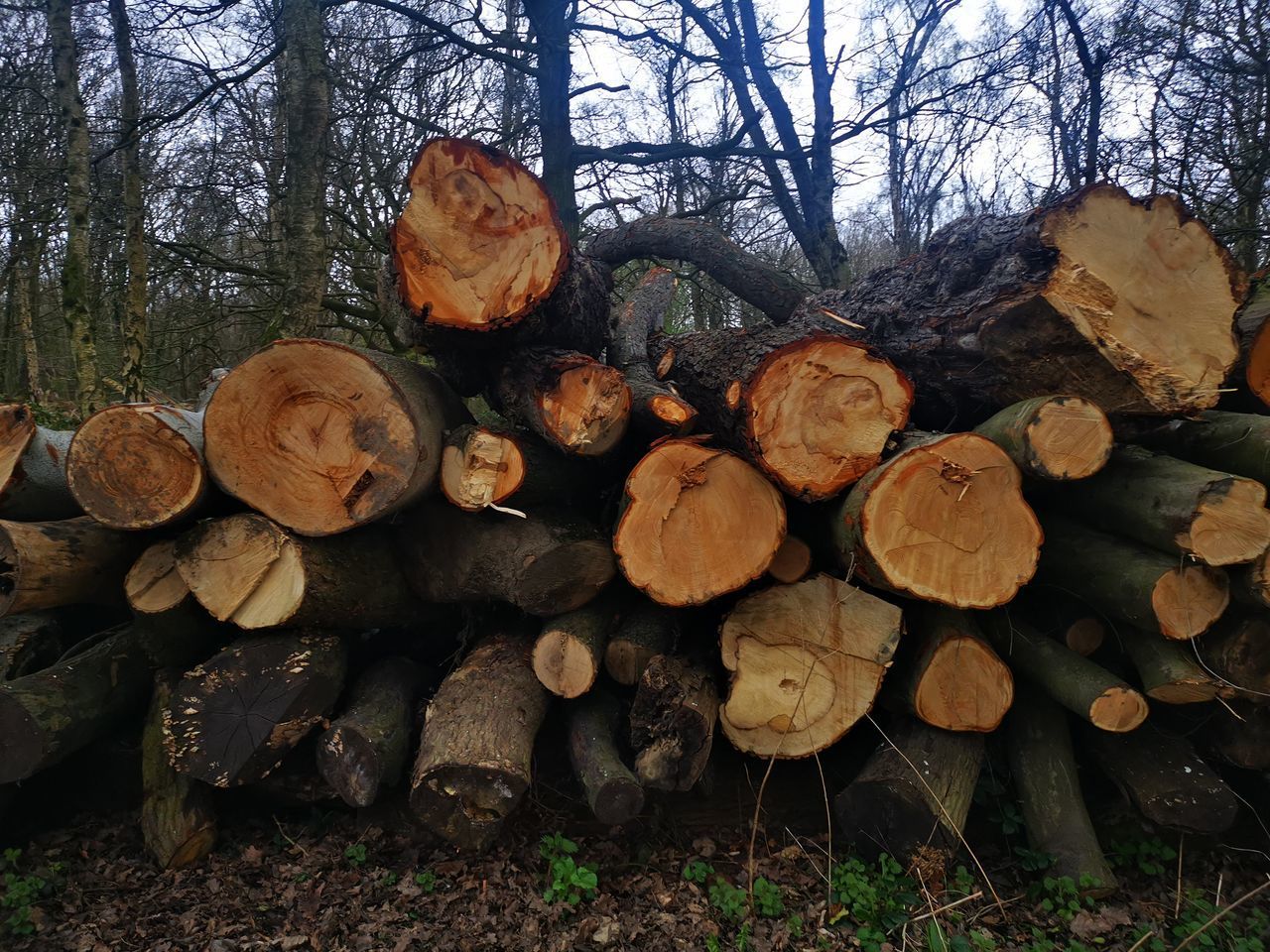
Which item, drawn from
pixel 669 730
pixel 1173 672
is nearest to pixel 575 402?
pixel 669 730

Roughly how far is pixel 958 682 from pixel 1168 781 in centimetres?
81

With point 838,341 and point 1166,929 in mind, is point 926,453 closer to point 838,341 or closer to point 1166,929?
point 838,341

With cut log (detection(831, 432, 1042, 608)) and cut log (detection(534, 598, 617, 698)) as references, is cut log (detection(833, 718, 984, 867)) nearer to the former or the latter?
cut log (detection(831, 432, 1042, 608))

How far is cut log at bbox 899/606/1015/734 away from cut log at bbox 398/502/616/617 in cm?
126

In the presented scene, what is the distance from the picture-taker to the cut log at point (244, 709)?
8.61ft

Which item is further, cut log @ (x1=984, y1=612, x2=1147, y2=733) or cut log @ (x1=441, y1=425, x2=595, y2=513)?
cut log @ (x1=441, y1=425, x2=595, y2=513)

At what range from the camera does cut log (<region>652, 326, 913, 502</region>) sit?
8.86ft

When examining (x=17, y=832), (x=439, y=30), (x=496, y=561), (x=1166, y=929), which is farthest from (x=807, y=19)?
(x=17, y=832)

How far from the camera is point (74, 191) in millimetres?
7039

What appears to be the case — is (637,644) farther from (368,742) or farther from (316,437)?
(316,437)

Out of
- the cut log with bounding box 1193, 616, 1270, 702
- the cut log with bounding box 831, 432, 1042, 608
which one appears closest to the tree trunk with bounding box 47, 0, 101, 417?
the cut log with bounding box 831, 432, 1042, 608

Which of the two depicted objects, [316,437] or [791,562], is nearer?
[316,437]

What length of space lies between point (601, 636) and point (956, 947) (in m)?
1.57

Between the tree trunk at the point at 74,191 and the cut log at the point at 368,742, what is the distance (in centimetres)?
635
